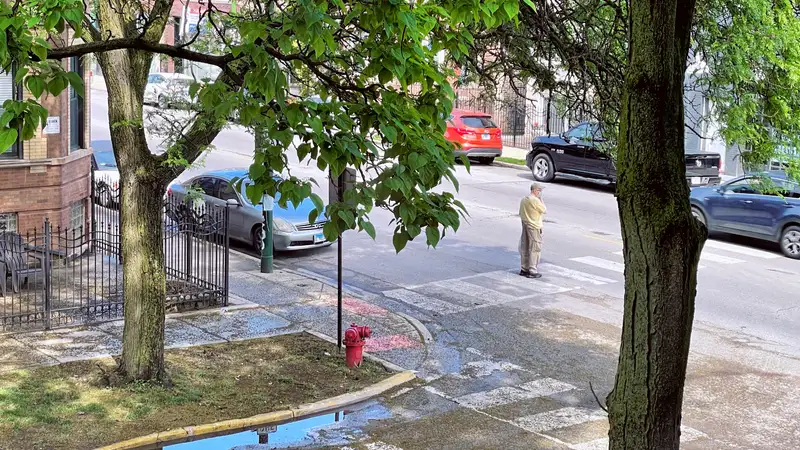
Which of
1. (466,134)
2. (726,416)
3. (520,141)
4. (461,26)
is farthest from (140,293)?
(520,141)

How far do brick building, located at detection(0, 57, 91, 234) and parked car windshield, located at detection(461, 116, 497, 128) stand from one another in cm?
1583

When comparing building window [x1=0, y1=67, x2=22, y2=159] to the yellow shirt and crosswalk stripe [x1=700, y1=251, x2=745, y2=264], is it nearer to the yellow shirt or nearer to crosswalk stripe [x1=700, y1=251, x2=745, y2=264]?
the yellow shirt

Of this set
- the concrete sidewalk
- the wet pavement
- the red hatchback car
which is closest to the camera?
the wet pavement

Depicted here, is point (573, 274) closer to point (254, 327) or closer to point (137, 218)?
point (254, 327)

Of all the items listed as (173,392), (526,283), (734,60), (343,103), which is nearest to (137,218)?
(173,392)

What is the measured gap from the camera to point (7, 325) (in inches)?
511

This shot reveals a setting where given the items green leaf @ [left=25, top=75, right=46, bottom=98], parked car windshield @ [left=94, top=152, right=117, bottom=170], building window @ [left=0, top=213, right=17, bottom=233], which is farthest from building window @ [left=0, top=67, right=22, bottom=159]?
green leaf @ [left=25, top=75, right=46, bottom=98]

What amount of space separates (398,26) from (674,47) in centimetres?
265

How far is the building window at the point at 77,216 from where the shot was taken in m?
17.3

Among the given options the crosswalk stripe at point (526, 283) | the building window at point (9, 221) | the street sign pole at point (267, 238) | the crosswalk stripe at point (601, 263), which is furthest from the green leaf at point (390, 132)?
the crosswalk stripe at point (601, 263)

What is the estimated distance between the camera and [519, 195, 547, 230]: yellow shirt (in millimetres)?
16750

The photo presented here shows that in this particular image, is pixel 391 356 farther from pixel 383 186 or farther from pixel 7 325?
pixel 383 186

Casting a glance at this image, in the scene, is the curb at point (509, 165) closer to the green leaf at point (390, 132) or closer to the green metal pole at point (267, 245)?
the green metal pole at point (267, 245)

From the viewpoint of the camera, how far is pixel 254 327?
13.6m
